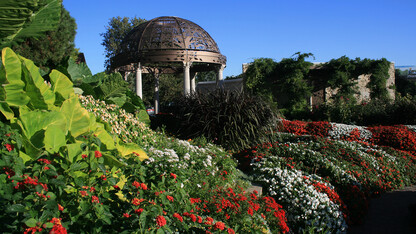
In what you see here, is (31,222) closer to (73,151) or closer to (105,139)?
(73,151)

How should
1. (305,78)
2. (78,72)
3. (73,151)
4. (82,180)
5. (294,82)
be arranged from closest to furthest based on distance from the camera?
(82,180), (73,151), (78,72), (294,82), (305,78)

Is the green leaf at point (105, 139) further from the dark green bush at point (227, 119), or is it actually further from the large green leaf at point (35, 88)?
the dark green bush at point (227, 119)

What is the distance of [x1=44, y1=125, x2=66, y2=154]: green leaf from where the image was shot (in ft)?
7.86

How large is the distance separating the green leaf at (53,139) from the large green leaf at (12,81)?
2.04 feet

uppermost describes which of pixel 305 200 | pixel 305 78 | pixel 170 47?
pixel 170 47

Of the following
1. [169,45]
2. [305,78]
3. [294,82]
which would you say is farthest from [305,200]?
[305,78]

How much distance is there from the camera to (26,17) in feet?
11.2

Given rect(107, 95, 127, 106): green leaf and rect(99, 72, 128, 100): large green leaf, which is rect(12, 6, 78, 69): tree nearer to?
rect(99, 72, 128, 100): large green leaf

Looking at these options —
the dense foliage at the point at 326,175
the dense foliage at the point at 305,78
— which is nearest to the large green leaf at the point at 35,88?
the dense foliage at the point at 326,175

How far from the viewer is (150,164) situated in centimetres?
307

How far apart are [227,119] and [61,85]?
4188 millimetres

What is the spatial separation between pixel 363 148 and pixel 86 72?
6349 millimetres

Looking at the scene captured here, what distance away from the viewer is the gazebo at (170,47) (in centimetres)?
1073

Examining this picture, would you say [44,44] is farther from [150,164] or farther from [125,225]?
[125,225]
